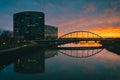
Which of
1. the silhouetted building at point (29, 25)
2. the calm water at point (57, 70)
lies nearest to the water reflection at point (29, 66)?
the calm water at point (57, 70)

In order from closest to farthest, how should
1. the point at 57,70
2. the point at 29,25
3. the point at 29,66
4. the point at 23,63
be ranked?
the point at 57,70, the point at 29,66, the point at 23,63, the point at 29,25

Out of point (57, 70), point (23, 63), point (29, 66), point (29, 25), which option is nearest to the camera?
point (57, 70)

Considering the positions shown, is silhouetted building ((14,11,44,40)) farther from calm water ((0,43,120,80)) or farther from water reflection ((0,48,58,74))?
calm water ((0,43,120,80))

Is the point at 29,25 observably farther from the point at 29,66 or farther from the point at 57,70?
the point at 57,70

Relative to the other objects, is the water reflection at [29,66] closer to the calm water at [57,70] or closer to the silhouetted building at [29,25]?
the calm water at [57,70]

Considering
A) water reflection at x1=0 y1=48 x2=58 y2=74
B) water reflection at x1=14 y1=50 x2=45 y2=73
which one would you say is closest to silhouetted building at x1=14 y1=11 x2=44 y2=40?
water reflection at x1=0 y1=48 x2=58 y2=74

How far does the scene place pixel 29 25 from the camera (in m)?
170

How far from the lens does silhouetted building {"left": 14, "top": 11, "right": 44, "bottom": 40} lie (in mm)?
169500

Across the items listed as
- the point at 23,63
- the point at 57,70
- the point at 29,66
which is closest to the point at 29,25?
the point at 23,63

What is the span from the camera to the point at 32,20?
17088 cm

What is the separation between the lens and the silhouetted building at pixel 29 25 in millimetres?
169500

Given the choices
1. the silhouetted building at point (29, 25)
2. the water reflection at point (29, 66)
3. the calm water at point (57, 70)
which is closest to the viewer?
the calm water at point (57, 70)

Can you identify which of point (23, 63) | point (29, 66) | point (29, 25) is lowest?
point (29, 66)

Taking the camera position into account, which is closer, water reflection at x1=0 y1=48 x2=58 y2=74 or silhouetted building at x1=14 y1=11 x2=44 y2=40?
water reflection at x1=0 y1=48 x2=58 y2=74
